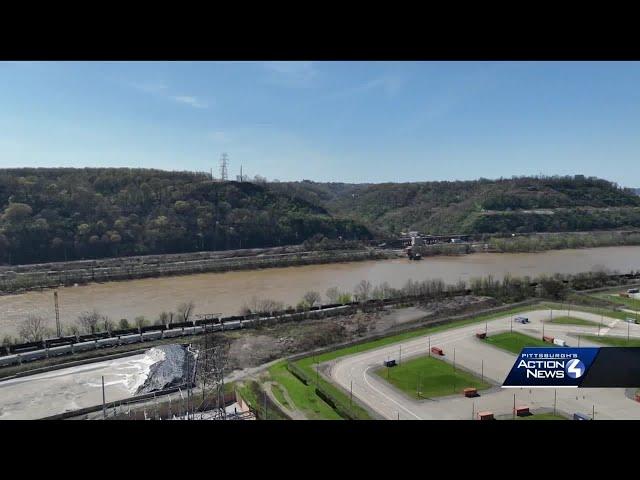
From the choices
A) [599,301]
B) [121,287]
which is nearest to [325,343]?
[599,301]

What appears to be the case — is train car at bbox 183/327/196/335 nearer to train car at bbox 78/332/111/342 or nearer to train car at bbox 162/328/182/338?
train car at bbox 162/328/182/338

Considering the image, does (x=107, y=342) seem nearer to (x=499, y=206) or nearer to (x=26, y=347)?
(x=26, y=347)

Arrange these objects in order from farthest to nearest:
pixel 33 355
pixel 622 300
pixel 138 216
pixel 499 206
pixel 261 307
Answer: pixel 499 206
pixel 138 216
pixel 622 300
pixel 261 307
pixel 33 355

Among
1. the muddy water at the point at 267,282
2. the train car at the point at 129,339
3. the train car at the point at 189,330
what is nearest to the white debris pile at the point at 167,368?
the train car at the point at 129,339

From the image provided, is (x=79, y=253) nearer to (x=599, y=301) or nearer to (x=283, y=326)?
(x=283, y=326)

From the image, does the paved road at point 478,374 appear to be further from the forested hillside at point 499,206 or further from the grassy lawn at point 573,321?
the forested hillside at point 499,206

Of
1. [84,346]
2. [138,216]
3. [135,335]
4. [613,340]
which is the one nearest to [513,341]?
[613,340]

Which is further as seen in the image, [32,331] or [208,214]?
[208,214]
